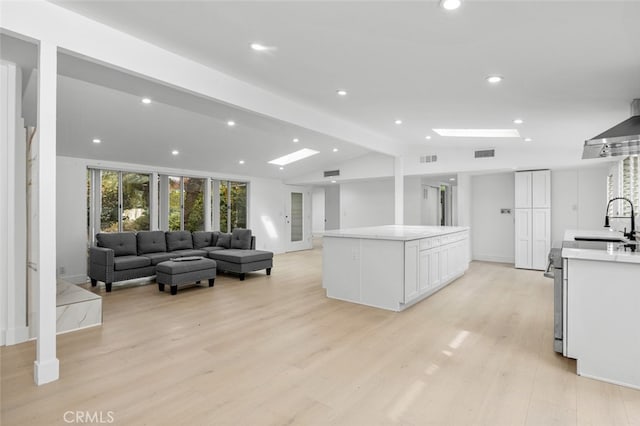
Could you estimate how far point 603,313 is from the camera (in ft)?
8.41

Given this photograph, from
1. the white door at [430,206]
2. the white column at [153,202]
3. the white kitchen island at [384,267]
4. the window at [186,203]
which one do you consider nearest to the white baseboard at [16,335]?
the white kitchen island at [384,267]

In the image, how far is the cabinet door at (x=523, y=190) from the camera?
7168mm

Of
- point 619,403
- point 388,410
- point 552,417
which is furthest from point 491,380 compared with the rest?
point 388,410

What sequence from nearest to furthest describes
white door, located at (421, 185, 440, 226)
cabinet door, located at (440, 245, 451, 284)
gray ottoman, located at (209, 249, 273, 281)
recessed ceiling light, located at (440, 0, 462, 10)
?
recessed ceiling light, located at (440, 0, 462, 10) → cabinet door, located at (440, 245, 451, 284) → gray ottoman, located at (209, 249, 273, 281) → white door, located at (421, 185, 440, 226)

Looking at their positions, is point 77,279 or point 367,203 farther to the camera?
point 367,203

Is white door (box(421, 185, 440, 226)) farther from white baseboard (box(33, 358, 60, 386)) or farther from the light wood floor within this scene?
white baseboard (box(33, 358, 60, 386))

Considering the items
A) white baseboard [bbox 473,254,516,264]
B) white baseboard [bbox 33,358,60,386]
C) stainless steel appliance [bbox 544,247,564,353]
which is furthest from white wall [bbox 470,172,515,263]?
white baseboard [bbox 33,358,60,386]

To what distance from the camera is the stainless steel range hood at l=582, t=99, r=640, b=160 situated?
305 centimetres

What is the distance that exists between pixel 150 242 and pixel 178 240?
582 millimetres

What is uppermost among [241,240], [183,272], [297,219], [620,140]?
[620,140]

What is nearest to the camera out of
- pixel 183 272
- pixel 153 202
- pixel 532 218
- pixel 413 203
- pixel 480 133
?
pixel 183 272

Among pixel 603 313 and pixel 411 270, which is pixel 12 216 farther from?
pixel 603 313

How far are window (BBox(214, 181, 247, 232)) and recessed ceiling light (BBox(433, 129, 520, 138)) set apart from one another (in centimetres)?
566

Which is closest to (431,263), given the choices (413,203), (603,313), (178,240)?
(603,313)
